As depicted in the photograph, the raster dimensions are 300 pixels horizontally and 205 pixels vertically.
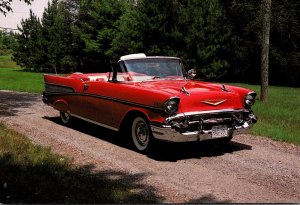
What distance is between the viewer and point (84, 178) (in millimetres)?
5363

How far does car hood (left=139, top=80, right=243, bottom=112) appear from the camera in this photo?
6.64m

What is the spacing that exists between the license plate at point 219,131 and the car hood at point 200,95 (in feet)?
1.07

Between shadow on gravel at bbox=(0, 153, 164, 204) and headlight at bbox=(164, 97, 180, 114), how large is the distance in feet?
3.86

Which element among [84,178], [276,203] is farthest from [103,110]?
[276,203]

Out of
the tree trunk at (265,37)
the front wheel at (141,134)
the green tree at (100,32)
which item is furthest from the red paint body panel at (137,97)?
the green tree at (100,32)

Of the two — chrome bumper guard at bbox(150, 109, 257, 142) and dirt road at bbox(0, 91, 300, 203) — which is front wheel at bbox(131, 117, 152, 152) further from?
chrome bumper guard at bbox(150, 109, 257, 142)

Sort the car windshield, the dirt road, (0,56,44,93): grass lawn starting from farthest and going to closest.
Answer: (0,56,44,93): grass lawn
the car windshield
the dirt road

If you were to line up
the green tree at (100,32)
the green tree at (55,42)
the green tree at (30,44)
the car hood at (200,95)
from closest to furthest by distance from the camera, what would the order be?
the car hood at (200,95) → the green tree at (100,32) → the green tree at (55,42) → the green tree at (30,44)

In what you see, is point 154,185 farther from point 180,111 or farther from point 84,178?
point 180,111

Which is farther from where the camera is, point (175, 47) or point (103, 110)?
point (175, 47)

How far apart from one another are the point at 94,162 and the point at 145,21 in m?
26.9

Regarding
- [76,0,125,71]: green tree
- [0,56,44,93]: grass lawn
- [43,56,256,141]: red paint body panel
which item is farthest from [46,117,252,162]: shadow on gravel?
[76,0,125,71]: green tree

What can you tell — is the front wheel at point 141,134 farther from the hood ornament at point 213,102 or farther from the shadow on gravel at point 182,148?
the hood ornament at point 213,102

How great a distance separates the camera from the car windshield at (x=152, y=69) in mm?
7848
